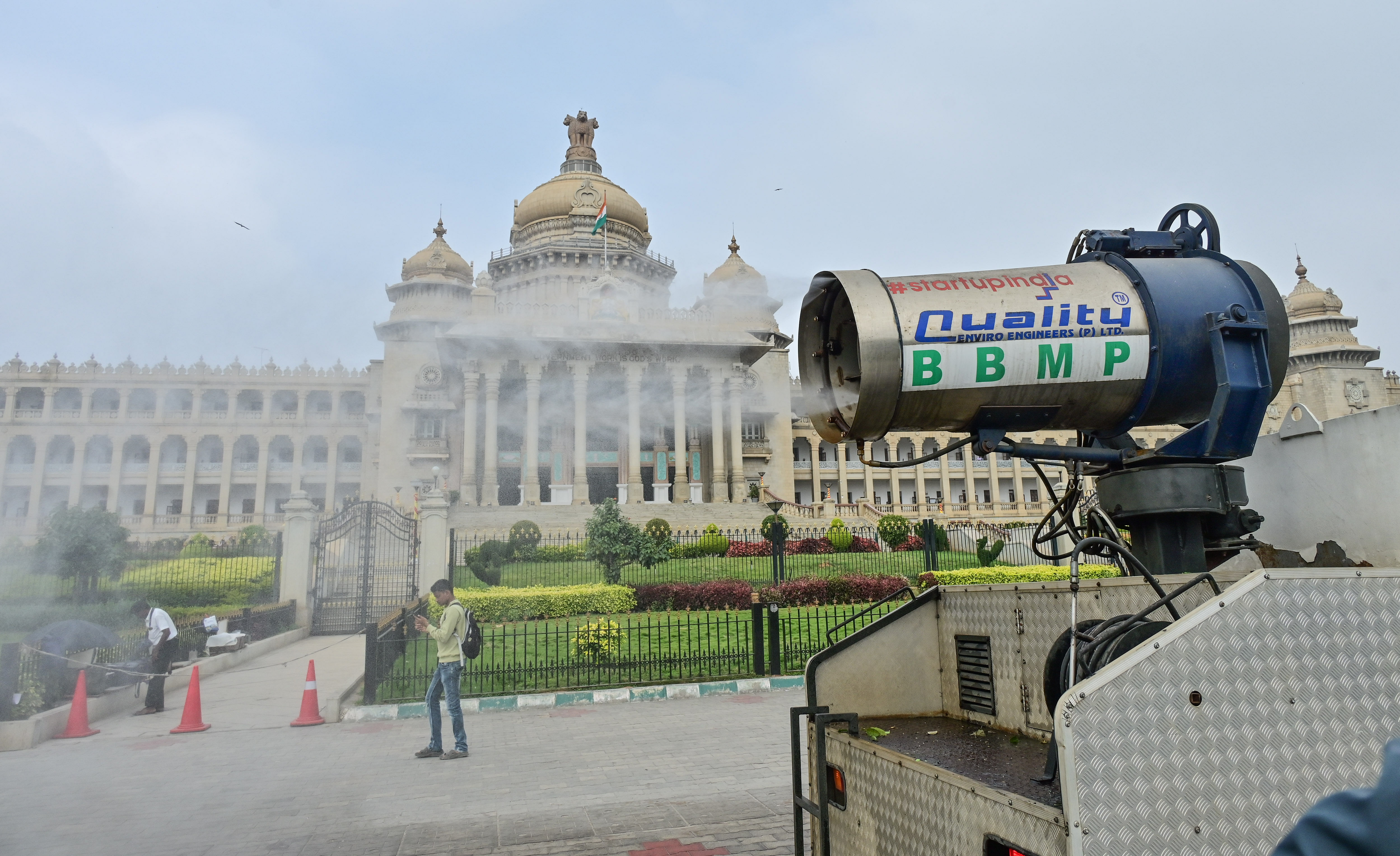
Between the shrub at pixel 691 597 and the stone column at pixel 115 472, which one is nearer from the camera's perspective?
the shrub at pixel 691 597

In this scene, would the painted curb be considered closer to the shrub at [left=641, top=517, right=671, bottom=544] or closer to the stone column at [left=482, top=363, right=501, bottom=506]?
the shrub at [left=641, top=517, right=671, bottom=544]

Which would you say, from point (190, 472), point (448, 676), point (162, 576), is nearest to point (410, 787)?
point (448, 676)

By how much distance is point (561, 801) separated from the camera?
6723 mm

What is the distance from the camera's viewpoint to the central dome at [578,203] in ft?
190

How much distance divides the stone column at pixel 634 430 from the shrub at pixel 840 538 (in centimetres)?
1492

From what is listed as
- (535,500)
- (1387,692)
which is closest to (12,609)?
(1387,692)

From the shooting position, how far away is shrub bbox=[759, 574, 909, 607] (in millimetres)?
18125

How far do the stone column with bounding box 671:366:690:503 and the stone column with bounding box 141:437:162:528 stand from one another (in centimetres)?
3471

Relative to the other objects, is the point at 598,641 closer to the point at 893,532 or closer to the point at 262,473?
Answer: the point at 893,532

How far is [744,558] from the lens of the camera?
2442 centimetres

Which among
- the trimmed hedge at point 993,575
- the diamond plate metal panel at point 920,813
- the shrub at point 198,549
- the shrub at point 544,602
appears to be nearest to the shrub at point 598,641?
the shrub at point 544,602

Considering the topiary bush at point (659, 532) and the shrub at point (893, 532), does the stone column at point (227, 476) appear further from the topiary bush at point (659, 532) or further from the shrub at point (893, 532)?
the shrub at point (893, 532)

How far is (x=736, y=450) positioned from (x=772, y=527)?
26.2 meters

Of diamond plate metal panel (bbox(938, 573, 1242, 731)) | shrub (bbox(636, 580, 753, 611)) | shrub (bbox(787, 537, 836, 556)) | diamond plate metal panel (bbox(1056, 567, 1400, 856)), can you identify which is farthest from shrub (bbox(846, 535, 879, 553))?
diamond plate metal panel (bbox(1056, 567, 1400, 856))
